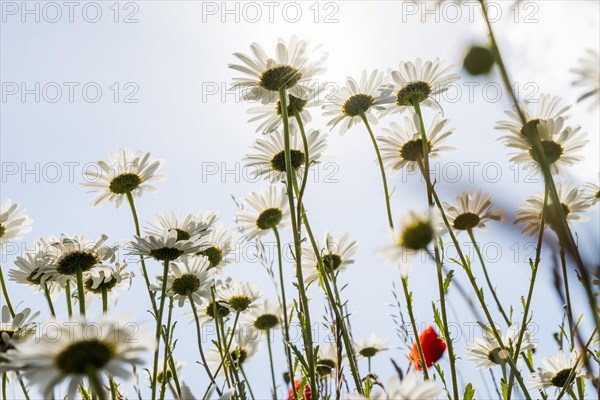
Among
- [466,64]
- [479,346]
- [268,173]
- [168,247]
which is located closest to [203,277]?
[168,247]

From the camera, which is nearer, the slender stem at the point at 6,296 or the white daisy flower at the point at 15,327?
the white daisy flower at the point at 15,327

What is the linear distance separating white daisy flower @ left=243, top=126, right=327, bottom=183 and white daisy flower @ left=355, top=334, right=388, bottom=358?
1513 mm

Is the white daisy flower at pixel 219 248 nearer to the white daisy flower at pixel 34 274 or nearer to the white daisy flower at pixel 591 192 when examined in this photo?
the white daisy flower at pixel 34 274

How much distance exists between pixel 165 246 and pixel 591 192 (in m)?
1.46

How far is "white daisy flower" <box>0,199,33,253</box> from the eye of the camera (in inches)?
99.7

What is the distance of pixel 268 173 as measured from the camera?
2.44 m

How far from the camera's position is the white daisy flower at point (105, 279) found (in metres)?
2.08

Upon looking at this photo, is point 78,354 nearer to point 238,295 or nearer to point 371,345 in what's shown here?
point 238,295

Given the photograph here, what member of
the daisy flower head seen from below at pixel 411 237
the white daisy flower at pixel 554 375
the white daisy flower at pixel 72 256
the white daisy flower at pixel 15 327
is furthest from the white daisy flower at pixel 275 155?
the daisy flower head seen from below at pixel 411 237

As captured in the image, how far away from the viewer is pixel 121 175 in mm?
2555

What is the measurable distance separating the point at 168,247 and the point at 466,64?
1.55 m

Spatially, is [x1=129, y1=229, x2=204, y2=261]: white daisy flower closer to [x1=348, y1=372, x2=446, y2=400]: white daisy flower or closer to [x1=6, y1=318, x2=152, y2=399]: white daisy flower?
[x1=6, y1=318, x2=152, y2=399]: white daisy flower

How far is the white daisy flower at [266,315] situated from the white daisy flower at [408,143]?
1.01 m

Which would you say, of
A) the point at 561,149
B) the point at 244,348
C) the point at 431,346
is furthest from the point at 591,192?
the point at 244,348
